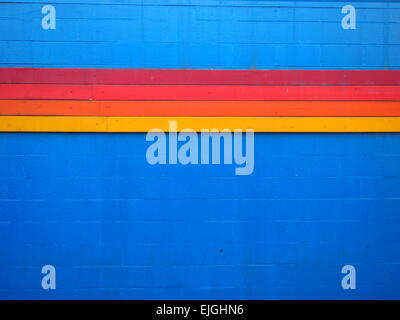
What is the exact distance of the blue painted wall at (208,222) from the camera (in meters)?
3.45

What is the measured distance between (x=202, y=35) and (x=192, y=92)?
50 centimetres

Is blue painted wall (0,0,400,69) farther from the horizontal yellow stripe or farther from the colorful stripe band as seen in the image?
the horizontal yellow stripe

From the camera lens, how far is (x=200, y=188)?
3.50 metres

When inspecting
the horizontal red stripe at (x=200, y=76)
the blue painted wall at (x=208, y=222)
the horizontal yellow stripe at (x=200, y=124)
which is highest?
the horizontal red stripe at (x=200, y=76)

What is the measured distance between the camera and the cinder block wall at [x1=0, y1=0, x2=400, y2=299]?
Result: 343 centimetres

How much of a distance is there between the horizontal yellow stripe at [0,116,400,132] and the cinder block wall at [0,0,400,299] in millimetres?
73

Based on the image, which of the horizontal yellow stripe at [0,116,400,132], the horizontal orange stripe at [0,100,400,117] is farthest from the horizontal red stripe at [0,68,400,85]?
the horizontal yellow stripe at [0,116,400,132]

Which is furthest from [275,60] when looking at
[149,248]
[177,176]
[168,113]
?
[149,248]

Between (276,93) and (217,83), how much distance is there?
1.68ft

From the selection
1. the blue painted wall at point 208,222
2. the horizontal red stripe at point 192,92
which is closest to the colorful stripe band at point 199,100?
the horizontal red stripe at point 192,92

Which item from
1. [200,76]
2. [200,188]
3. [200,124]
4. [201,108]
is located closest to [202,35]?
[200,76]

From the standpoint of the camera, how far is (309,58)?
3.49 m

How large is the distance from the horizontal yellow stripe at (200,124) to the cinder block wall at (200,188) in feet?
0.24

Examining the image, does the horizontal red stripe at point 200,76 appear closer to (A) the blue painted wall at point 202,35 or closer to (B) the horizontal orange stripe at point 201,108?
(A) the blue painted wall at point 202,35
